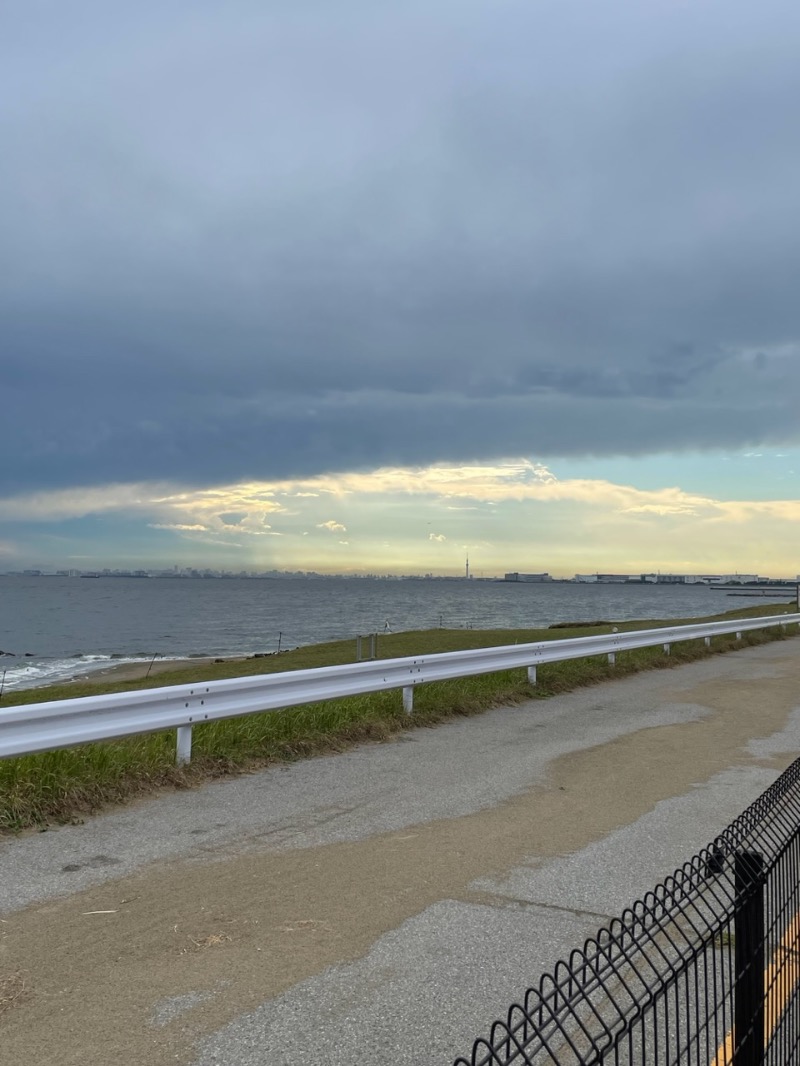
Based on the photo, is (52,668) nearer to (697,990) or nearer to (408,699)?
(408,699)

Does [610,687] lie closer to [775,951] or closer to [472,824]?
[472,824]

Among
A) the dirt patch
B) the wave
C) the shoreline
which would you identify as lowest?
the wave

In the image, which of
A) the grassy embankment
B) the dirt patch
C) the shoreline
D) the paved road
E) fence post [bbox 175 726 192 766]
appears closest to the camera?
the paved road

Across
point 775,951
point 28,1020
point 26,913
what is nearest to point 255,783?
point 26,913

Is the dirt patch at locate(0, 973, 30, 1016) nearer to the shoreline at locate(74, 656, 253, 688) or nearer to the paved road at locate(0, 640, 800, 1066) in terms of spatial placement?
the paved road at locate(0, 640, 800, 1066)

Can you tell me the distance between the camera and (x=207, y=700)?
26.3ft

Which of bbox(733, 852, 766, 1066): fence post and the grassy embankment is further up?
bbox(733, 852, 766, 1066): fence post

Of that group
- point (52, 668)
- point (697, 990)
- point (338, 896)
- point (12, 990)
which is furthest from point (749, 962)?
point (52, 668)

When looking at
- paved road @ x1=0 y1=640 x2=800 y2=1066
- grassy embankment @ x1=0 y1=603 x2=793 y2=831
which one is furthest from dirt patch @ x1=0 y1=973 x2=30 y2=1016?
grassy embankment @ x1=0 y1=603 x2=793 y2=831

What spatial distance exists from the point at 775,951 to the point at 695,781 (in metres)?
4.57

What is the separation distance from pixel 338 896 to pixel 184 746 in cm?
342

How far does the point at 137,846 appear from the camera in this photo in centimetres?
574

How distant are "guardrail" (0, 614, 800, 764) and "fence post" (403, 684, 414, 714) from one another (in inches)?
0.5

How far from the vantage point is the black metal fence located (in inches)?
98.9
